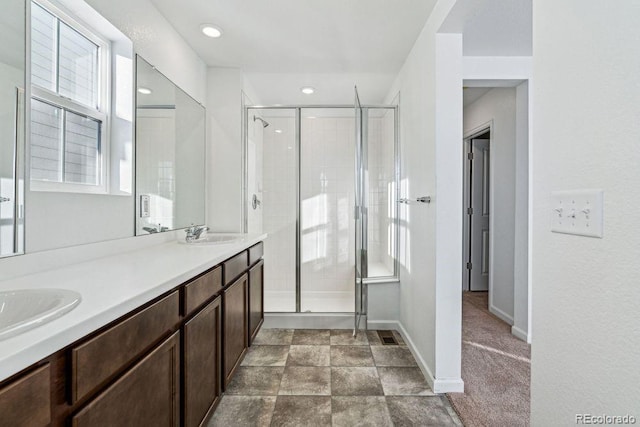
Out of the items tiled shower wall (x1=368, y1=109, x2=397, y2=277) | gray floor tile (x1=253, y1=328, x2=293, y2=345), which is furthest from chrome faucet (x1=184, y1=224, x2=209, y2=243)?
tiled shower wall (x1=368, y1=109, x2=397, y2=277)

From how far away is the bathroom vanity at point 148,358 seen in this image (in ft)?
2.06

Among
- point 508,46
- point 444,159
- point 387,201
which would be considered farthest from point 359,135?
point 508,46

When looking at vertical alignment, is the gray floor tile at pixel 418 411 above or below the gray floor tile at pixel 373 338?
below

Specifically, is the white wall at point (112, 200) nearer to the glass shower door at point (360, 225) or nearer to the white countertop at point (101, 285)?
the white countertop at point (101, 285)

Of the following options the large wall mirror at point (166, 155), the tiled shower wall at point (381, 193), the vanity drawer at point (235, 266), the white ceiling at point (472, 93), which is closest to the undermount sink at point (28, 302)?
the vanity drawer at point (235, 266)

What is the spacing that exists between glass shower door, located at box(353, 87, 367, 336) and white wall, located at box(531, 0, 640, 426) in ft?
6.07

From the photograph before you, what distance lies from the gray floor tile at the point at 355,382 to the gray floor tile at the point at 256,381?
0.38 m

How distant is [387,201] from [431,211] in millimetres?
1006

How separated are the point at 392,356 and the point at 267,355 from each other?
0.98 metres

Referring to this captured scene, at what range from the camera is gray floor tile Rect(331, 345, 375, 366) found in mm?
2268

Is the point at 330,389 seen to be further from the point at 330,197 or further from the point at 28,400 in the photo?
the point at 330,197

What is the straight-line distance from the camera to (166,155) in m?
Answer: 2.09

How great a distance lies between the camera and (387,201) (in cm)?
301

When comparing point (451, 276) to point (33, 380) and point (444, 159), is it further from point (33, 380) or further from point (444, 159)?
Result: point (33, 380)
